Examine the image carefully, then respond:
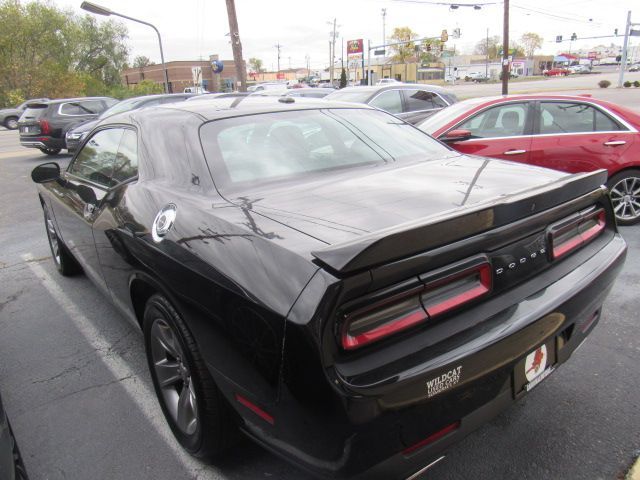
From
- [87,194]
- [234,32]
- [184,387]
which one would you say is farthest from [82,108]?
[184,387]

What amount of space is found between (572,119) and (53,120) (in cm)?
1378

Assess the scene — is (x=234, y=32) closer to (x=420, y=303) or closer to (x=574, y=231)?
(x=574, y=231)

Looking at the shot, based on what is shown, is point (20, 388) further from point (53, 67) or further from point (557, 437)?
point (53, 67)

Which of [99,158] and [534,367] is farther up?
[99,158]

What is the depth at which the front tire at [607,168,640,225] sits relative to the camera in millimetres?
5418

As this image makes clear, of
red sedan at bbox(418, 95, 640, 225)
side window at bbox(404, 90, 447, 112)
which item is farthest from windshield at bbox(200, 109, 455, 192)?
side window at bbox(404, 90, 447, 112)

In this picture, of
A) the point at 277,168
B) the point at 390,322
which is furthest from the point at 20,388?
the point at 390,322

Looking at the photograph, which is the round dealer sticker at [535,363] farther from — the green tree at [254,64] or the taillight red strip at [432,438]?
the green tree at [254,64]

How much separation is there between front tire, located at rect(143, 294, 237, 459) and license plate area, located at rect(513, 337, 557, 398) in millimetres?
1141

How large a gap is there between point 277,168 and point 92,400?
172 centimetres

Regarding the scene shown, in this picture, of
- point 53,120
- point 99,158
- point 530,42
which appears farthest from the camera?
point 530,42

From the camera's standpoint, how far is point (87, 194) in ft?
11.0

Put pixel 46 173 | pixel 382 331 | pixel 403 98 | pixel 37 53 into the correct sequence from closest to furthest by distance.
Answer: pixel 382 331, pixel 46 173, pixel 403 98, pixel 37 53

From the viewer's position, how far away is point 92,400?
287 cm
